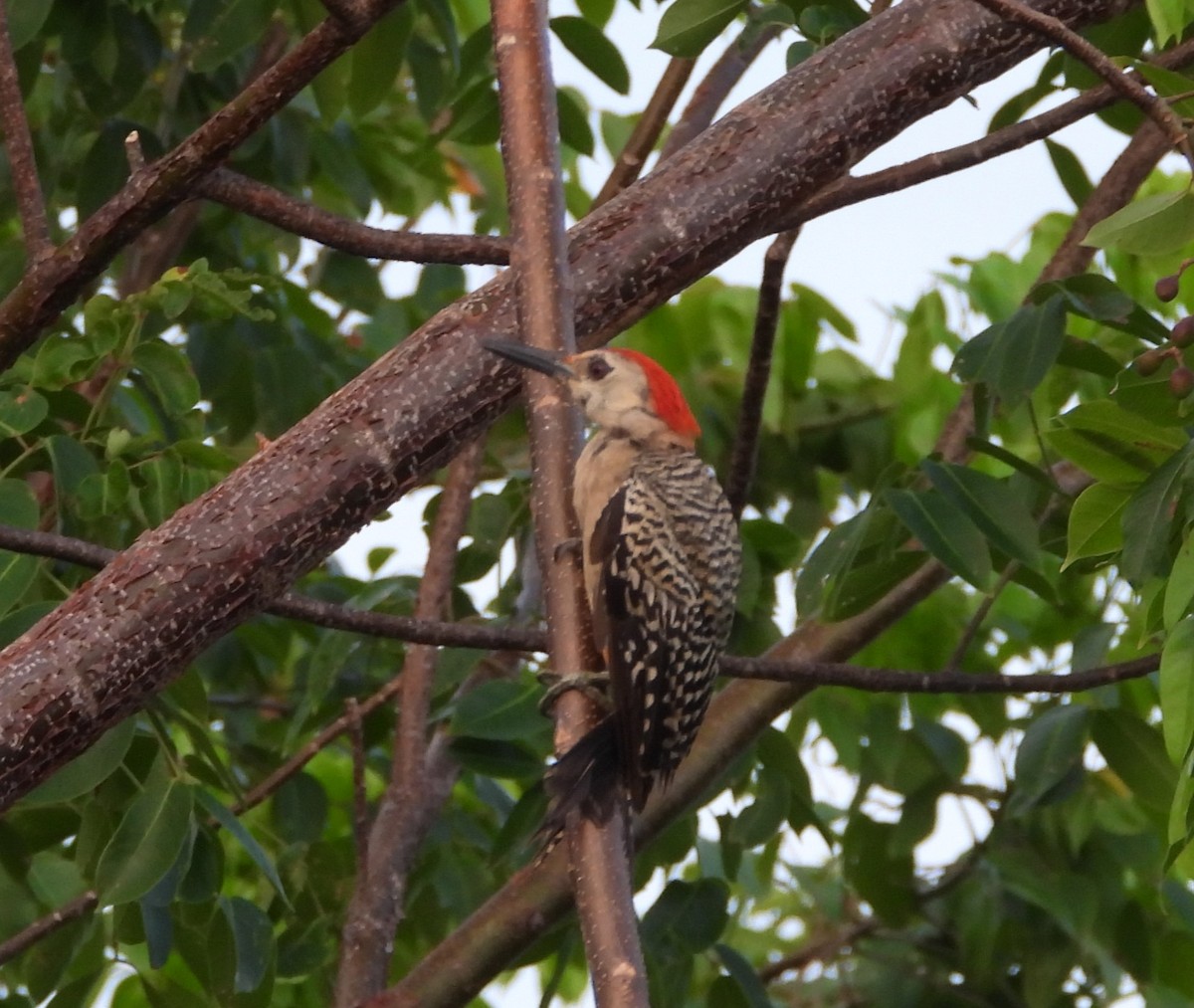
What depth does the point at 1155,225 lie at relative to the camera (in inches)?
75.2

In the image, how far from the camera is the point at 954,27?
2566 millimetres

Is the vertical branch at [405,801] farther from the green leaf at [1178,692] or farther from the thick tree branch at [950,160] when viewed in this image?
the green leaf at [1178,692]

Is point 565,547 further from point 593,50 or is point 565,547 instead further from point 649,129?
point 649,129

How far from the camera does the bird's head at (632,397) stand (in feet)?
11.7

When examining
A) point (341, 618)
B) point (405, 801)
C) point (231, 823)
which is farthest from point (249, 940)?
point (341, 618)

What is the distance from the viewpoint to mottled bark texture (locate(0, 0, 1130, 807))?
6.75ft

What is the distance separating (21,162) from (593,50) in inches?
50.3

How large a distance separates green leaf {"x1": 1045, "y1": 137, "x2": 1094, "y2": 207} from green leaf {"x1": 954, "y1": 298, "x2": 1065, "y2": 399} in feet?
2.78

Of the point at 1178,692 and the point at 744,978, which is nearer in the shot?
the point at 1178,692

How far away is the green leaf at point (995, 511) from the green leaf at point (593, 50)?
1211 mm

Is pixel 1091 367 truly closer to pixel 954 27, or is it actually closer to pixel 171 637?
pixel 954 27

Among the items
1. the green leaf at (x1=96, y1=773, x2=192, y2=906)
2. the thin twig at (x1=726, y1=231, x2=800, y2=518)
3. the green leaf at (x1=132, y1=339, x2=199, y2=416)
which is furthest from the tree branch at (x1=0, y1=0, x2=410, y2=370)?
the thin twig at (x1=726, y1=231, x2=800, y2=518)

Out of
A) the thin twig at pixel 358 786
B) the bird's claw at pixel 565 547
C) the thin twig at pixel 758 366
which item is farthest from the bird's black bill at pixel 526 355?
the thin twig at pixel 358 786

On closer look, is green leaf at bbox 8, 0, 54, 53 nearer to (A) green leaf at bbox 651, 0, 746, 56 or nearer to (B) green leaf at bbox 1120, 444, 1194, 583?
(A) green leaf at bbox 651, 0, 746, 56
